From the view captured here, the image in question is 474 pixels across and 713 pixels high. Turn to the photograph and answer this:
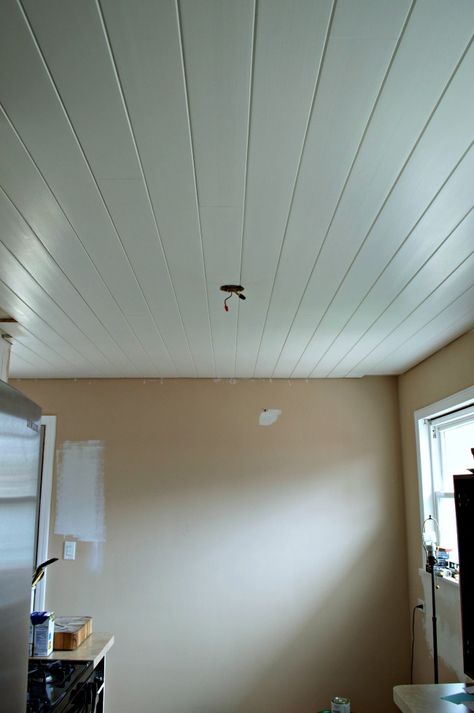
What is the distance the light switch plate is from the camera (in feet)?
14.8

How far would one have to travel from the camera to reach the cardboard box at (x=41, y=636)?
Answer: 9.78 ft

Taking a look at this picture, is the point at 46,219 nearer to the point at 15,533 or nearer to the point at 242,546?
the point at 15,533

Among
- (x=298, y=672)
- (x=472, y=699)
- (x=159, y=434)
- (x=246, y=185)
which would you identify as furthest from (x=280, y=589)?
(x=246, y=185)

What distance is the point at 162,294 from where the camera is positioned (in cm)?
276

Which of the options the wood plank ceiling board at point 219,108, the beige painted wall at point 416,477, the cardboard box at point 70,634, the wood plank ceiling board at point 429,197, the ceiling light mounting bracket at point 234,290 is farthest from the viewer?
the beige painted wall at point 416,477

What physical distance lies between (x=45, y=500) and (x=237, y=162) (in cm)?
350

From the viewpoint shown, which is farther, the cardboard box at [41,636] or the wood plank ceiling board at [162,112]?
the cardboard box at [41,636]

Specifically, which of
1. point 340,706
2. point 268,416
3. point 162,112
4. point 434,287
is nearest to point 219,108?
point 162,112

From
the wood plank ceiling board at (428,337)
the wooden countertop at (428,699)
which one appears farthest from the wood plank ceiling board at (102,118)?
the wooden countertop at (428,699)

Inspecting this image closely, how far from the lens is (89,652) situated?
3049 mm

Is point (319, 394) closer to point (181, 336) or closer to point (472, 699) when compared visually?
point (181, 336)

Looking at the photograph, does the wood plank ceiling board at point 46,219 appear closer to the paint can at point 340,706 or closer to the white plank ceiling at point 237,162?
the white plank ceiling at point 237,162

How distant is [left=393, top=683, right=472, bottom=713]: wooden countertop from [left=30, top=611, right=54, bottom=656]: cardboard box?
1.60 meters

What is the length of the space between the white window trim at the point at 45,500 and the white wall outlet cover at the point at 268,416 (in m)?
1.52
